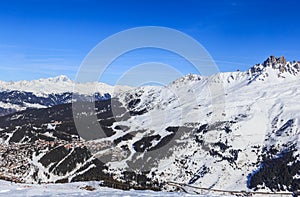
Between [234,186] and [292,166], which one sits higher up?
[292,166]

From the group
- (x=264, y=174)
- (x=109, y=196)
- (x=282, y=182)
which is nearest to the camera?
(x=109, y=196)

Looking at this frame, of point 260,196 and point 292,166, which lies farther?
point 292,166

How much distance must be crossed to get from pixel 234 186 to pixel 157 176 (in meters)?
43.3

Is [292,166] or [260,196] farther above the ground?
A: [292,166]

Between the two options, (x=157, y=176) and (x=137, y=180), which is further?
(x=157, y=176)

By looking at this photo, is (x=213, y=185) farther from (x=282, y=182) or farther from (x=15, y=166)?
(x=15, y=166)

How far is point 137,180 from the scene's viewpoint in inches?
7229

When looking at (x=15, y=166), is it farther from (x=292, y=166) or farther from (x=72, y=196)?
(x=72, y=196)

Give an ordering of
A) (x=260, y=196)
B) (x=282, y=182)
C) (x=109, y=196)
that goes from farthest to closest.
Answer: (x=282, y=182), (x=260, y=196), (x=109, y=196)

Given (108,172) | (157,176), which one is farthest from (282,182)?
(108,172)

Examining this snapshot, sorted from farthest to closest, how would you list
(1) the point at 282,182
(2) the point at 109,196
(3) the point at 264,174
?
(3) the point at 264,174 → (1) the point at 282,182 → (2) the point at 109,196

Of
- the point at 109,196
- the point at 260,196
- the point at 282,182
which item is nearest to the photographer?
the point at 109,196

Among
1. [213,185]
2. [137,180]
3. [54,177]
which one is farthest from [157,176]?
[54,177]

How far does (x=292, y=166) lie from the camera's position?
194 m
